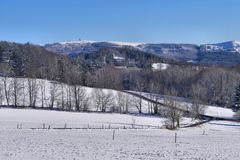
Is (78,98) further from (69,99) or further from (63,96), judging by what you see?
(63,96)

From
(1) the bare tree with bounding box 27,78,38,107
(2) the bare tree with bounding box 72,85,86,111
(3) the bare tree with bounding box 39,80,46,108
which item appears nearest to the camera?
(2) the bare tree with bounding box 72,85,86,111

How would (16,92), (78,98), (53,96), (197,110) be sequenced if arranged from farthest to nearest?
(53,96) < (78,98) < (16,92) < (197,110)

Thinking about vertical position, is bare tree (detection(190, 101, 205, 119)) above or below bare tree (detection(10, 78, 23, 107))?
below

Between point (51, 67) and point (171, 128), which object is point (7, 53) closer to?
point (51, 67)

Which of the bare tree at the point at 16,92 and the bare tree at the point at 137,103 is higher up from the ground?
the bare tree at the point at 16,92

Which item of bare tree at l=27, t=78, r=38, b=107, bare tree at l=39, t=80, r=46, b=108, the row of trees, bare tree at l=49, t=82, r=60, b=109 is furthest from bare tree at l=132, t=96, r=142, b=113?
bare tree at l=27, t=78, r=38, b=107

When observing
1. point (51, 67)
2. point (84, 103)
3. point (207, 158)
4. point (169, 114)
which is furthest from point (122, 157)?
point (51, 67)

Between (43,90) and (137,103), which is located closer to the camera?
(137,103)

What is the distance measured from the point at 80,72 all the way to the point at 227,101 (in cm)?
6388

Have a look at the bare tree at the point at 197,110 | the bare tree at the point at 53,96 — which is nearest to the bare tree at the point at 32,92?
the bare tree at the point at 53,96

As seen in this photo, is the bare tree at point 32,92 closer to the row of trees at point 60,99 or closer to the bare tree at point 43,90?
the row of trees at point 60,99

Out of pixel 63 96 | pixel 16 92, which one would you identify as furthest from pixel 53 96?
pixel 16 92

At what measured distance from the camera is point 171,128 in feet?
262

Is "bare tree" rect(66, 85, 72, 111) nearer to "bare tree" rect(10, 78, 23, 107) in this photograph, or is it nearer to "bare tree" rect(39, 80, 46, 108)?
"bare tree" rect(39, 80, 46, 108)
